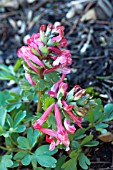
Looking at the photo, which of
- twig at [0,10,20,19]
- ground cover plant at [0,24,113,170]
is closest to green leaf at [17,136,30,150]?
ground cover plant at [0,24,113,170]

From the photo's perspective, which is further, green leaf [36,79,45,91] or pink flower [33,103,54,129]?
green leaf [36,79,45,91]

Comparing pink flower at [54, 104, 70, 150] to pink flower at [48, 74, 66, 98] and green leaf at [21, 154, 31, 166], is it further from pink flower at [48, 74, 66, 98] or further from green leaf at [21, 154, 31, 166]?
green leaf at [21, 154, 31, 166]

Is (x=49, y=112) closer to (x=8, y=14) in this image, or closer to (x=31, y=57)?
(x=31, y=57)

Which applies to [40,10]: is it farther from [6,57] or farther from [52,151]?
[52,151]

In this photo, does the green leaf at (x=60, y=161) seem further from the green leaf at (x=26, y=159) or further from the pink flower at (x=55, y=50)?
the pink flower at (x=55, y=50)

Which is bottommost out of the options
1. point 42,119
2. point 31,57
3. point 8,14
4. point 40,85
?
point 42,119

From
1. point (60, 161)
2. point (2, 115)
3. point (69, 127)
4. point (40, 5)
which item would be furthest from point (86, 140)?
point (40, 5)

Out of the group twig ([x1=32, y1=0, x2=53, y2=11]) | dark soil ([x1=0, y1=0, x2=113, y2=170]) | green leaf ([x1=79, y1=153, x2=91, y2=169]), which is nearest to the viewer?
green leaf ([x1=79, y1=153, x2=91, y2=169])

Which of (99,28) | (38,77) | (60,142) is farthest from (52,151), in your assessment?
(99,28)
